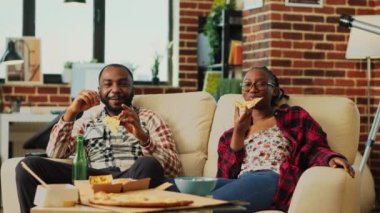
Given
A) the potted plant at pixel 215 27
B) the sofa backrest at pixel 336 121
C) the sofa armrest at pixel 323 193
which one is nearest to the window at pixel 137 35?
the potted plant at pixel 215 27

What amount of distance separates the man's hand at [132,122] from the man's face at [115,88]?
263 mm

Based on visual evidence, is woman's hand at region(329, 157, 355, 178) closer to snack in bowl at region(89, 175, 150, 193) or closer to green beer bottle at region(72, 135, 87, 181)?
snack in bowl at region(89, 175, 150, 193)

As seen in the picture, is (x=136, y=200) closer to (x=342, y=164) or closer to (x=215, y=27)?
(x=342, y=164)

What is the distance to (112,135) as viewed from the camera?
3820mm

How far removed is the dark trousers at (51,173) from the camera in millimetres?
3269

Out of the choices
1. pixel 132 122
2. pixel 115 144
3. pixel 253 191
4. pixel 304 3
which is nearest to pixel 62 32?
pixel 304 3

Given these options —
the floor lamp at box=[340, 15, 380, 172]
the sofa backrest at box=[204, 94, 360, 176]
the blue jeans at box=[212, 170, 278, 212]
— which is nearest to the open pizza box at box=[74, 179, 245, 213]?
the blue jeans at box=[212, 170, 278, 212]

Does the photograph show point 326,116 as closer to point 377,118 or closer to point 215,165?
point 215,165

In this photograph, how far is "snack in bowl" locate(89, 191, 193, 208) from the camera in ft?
7.92

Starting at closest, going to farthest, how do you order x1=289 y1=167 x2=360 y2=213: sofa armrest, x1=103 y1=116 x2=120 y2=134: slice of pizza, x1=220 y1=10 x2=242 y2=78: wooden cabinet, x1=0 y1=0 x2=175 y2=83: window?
x1=289 y1=167 x2=360 y2=213: sofa armrest, x1=103 y1=116 x2=120 y2=134: slice of pizza, x1=220 y1=10 x2=242 y2=78: wooden cabinet, x1=0 y1=0 x2=175 y2=83: window

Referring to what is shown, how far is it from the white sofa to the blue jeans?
0.83 ft

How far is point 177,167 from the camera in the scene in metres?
3.77

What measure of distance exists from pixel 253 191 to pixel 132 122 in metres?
0.67

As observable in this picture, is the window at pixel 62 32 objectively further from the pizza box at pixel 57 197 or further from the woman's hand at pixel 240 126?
the pizza box at pixel 57 197
